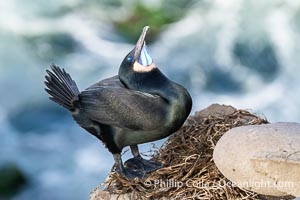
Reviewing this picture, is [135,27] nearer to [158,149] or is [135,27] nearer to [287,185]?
[158,149]

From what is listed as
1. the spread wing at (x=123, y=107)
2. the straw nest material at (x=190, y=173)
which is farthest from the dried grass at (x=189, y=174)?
the spread wing at (x=123, y=107)

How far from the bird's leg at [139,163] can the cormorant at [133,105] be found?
0.05m

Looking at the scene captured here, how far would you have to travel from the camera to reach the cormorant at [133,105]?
3.65ft

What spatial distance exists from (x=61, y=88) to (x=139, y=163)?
0.70 ft

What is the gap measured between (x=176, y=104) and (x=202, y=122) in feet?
0.83

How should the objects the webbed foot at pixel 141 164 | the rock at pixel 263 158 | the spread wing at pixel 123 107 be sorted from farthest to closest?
the webbed foot at pixel 141 164 → the spread wing at pixel 123 107 → the rock at pixel 263 158

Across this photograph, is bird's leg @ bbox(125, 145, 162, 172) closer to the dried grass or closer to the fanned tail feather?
the dried grass

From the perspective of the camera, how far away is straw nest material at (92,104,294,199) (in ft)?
3.69

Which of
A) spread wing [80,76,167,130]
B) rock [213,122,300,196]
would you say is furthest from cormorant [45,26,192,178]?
rock [213,122,300,196]

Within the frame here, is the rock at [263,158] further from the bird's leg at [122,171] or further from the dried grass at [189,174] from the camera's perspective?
the bird's leg at [122,171]

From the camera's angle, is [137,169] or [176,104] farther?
[137,169]

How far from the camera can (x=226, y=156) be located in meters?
1.06

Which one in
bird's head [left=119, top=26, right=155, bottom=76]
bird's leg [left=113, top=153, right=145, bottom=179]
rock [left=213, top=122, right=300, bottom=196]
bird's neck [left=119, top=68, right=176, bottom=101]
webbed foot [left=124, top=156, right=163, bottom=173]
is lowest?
rock [left=213, top=122, right=300, bottom=196]

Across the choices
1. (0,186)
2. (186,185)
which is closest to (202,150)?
(186,185)
